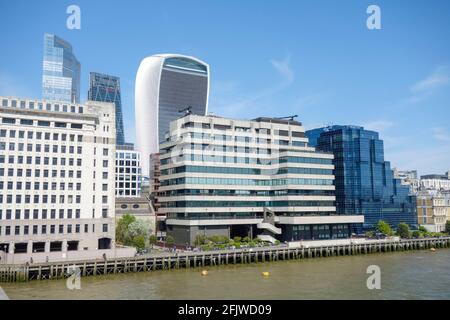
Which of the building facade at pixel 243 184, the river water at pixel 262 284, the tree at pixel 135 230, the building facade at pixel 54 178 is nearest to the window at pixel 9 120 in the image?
the building facade at pixel 54 178

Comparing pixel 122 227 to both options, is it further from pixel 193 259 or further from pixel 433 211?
pixel 433 211

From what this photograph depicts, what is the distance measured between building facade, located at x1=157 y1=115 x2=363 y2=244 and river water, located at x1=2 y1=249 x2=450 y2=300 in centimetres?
2806

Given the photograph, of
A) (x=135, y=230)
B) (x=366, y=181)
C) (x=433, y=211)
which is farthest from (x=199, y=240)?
(x=433, y=211)

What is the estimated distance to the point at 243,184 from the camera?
109562 millimetres

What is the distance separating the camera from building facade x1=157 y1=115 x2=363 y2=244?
339 feet

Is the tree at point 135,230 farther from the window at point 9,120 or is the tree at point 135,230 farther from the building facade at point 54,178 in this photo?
the window at point 9,120

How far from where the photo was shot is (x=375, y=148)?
499 ft

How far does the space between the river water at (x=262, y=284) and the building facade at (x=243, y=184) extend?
28.1m

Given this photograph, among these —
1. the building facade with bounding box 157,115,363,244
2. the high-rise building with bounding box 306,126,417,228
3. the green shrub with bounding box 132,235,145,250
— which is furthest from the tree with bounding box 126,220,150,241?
the high-rise building with bounding box 306,126,417,228

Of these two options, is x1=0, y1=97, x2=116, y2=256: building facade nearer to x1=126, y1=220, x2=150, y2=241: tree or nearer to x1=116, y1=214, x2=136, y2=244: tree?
x1=126, y1=220, x2=150, y2=241: tree

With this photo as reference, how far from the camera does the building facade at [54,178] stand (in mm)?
79062

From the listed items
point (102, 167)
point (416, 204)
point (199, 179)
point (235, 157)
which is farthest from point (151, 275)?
point (416, 204)
